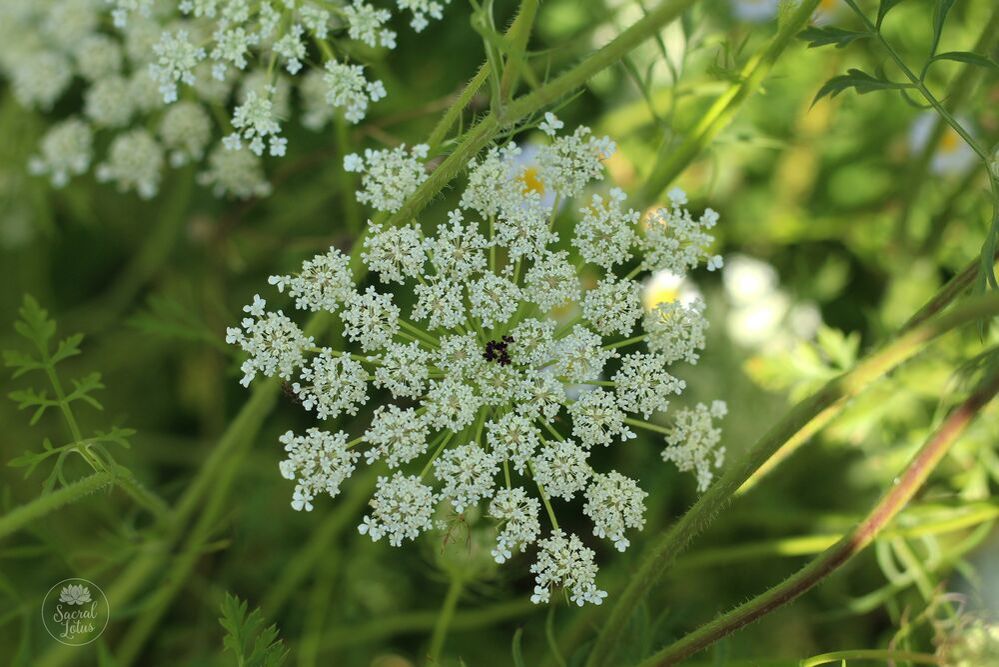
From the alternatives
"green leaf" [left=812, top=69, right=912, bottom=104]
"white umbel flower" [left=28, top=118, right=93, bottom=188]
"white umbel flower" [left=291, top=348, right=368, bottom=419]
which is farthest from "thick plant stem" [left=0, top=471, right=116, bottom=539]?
"green leaf" [left=812, top=69, right=912, bottom=104]

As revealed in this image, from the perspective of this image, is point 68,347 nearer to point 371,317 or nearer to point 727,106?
point 371,317

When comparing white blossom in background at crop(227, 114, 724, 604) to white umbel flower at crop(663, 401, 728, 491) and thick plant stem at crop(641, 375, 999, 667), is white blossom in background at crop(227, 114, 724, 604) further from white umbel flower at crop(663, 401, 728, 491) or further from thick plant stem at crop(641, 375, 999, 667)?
thick plant stem at crop(641, 375, 999, 667)

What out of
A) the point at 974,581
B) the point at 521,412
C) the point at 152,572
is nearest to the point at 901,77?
the point at 974,581

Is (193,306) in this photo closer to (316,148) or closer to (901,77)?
(316,148)

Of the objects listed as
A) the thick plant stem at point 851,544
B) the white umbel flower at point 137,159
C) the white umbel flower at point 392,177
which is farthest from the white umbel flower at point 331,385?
the white umbel flower at point 137,159

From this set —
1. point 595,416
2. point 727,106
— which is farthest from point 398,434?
point 727,106

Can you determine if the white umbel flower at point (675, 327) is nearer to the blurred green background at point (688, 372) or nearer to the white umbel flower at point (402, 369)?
the white umbel flower at point (402, 369)
